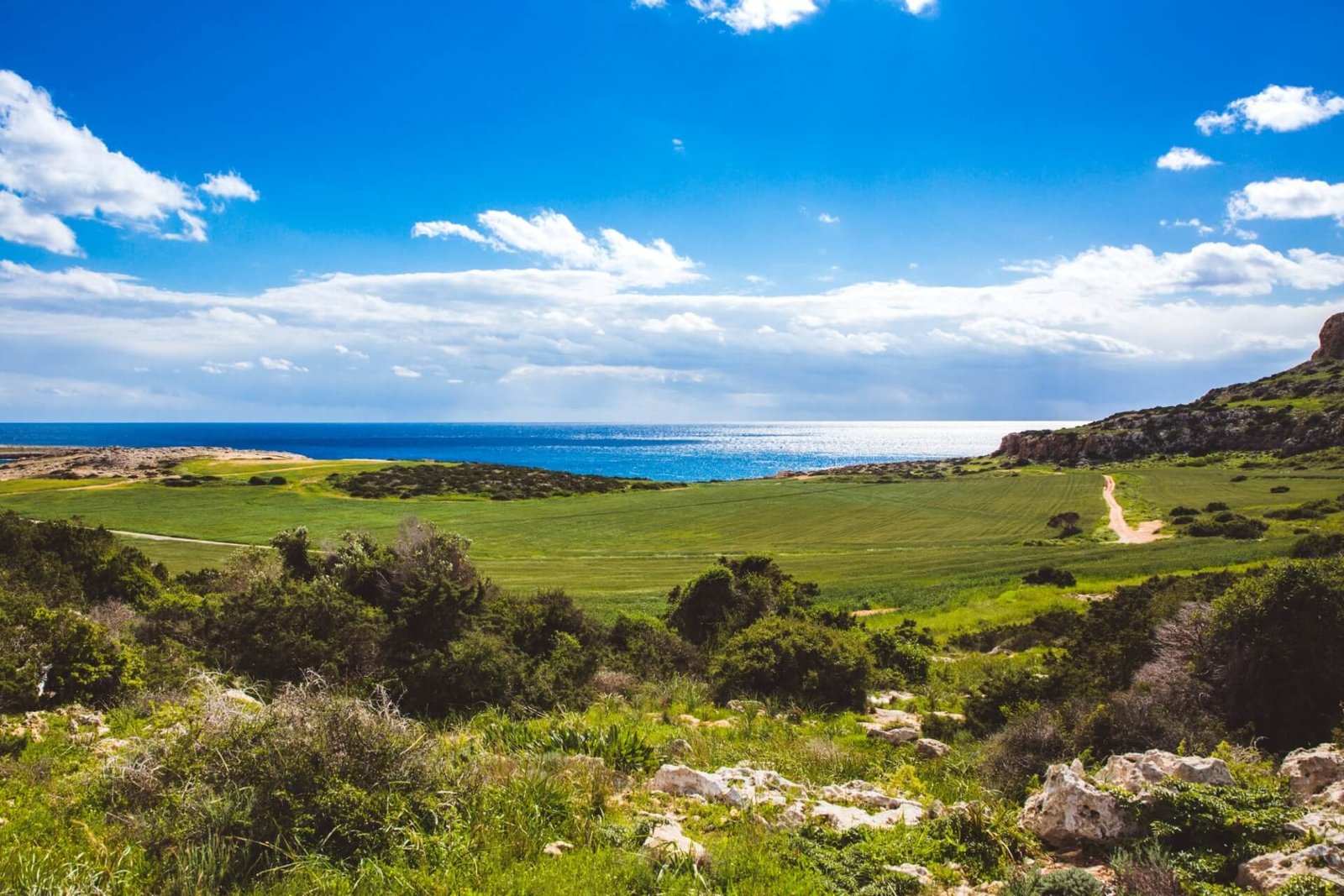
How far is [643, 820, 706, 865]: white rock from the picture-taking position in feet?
22.1

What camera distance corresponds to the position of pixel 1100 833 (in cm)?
713

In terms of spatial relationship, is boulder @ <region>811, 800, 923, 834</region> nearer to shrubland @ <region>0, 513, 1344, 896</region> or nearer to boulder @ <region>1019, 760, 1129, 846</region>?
shrubland @ <region>0, 513, 1344, 896</region>

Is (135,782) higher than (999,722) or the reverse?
higher

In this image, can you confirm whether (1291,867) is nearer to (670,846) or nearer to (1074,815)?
(1074,815)

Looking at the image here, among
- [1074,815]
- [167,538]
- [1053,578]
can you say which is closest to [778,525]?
[1053,578]

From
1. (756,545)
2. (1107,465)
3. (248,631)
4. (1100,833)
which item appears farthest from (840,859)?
(1107,465)

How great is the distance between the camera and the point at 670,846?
699cm

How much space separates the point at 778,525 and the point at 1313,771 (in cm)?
6383

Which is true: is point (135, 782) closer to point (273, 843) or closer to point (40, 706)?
point (273, 843)

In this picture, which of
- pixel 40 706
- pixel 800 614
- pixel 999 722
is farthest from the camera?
Answer: pixel 800 614

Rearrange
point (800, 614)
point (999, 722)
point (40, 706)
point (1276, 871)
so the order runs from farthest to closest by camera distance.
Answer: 1. point (800, 614)
2. point (999, 722)
3. point (40, 706)
4. point (1276, 871)

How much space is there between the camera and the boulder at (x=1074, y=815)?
7117 mm

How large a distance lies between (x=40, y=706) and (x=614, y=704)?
33.2 feet

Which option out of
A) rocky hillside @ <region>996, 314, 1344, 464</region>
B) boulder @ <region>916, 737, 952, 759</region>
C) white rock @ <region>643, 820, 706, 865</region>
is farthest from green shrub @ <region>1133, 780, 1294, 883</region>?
→ rocky hillside @ <region>996, 314, 1344, 464</region>
